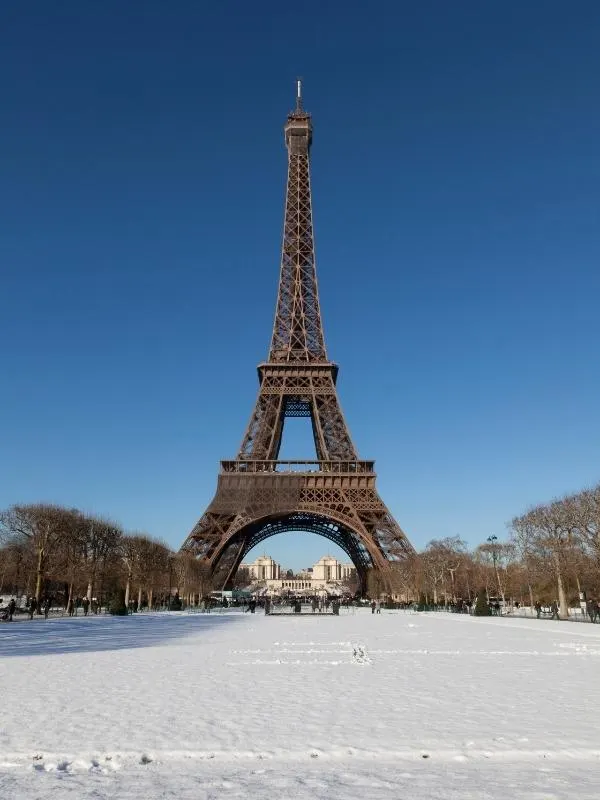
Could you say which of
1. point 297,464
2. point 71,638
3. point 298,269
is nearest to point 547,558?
point 297,464

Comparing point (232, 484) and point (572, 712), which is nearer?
point (572, 712)

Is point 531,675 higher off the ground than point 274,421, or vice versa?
point 274,421

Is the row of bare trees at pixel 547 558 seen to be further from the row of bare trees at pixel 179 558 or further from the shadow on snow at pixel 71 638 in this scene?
the shadow on snow at pixel 71 638

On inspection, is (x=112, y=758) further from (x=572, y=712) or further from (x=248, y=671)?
(x=248, y=671)

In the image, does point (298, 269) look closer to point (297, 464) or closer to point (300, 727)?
point (297, 464)

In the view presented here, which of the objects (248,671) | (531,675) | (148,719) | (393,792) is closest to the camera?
(393,792)

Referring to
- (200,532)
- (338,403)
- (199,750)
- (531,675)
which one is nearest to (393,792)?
(199,750)

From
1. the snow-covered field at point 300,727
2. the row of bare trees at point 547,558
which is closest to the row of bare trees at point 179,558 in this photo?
the row of bare trees at point 547,558

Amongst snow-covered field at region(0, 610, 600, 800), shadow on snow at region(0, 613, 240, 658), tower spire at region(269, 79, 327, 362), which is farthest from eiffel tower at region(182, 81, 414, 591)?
snow-covered field at region(0, 610, 600, 800)
